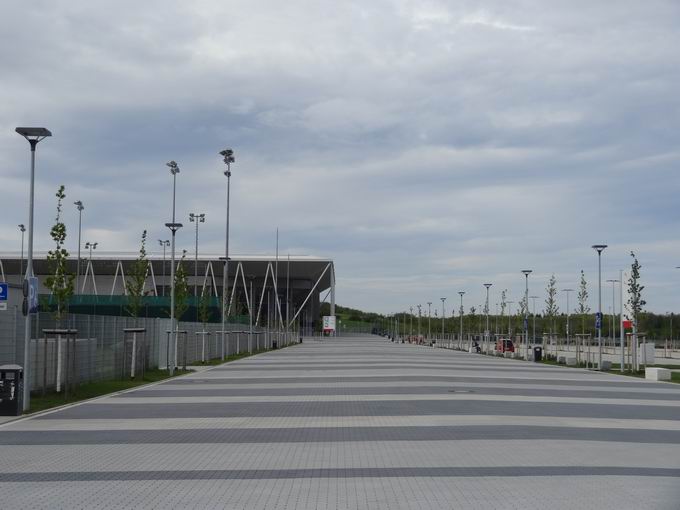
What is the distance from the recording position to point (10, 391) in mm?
17797

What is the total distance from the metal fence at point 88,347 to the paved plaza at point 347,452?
85.6 inches

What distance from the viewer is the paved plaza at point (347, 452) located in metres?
9.48

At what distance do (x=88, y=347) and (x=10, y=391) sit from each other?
8882 mm

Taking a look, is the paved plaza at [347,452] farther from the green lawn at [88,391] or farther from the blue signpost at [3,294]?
the blue signpost at [3,294]

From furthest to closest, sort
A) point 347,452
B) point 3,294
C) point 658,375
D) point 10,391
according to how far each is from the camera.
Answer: point 658,375
point 3,294
point 10,391
point 347,452

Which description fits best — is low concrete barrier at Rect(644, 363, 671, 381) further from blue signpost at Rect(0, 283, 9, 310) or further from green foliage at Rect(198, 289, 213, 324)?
blue signpost at Rect(0, 283, 9, 310)

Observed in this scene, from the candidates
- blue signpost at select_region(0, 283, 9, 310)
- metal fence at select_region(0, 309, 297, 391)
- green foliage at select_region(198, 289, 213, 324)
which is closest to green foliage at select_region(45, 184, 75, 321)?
metal fence at select_region(0, 309, 297, 391)

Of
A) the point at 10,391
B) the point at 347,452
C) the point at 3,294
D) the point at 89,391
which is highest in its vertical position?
the point at 3,294

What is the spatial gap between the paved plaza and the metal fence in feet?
7.14

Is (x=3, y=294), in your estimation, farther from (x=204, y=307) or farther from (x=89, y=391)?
(x=204, y=307)

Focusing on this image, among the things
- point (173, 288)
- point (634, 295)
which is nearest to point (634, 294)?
point (634, 295)

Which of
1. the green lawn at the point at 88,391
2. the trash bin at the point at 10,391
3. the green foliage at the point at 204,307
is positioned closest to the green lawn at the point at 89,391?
the green lawn at the point at 88,391

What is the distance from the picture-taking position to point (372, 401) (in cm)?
2127

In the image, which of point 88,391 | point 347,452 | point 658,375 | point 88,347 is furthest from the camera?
point 658,375
